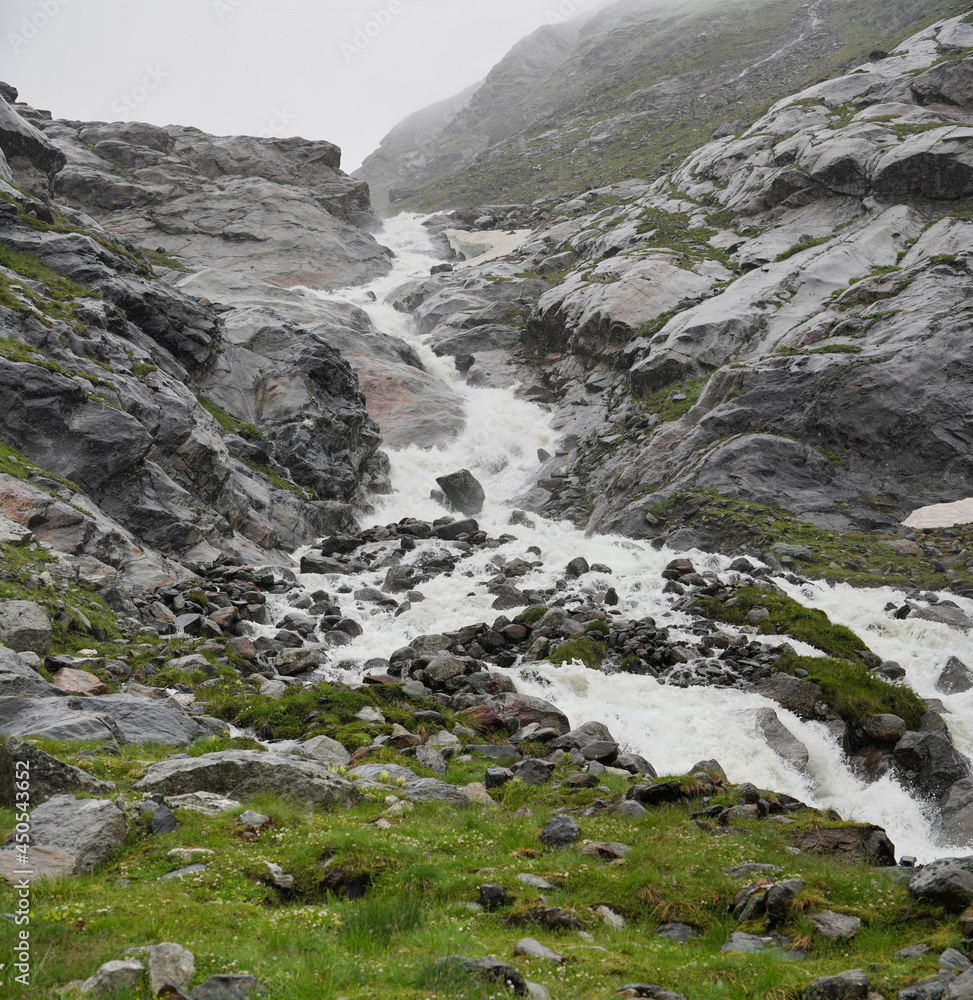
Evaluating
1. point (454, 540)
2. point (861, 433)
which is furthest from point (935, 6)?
point (454, 540)

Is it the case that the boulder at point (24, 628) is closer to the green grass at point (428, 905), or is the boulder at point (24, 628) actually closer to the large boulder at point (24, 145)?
the green grass at point (428, 905)

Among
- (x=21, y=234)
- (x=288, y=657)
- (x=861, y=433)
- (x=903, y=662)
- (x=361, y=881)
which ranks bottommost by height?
(x=903, y=662)

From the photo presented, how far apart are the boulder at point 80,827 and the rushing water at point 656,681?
11534 mm

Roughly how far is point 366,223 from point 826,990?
110103mm

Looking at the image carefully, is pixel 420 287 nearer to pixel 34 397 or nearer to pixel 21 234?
pixel 21 234

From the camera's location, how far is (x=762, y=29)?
450 feet

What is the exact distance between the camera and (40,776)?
861cm

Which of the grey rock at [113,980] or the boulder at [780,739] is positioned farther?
the boulder at [780,739]

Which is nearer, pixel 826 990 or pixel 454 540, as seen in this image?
pixel 826 990

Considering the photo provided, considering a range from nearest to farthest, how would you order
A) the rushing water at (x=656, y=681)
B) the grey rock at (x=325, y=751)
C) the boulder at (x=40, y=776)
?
the boulder at (x=40, y=776) → the grey rock at (x=325, y=751) → the rushing water at (x=656, y=681)

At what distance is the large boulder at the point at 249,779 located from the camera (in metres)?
10.0

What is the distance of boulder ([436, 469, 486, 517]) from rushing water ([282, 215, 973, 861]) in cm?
83

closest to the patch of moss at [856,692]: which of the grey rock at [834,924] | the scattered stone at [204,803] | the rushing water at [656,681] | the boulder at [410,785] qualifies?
the rushing water at [656,681]

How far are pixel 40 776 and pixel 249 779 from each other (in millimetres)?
2727
